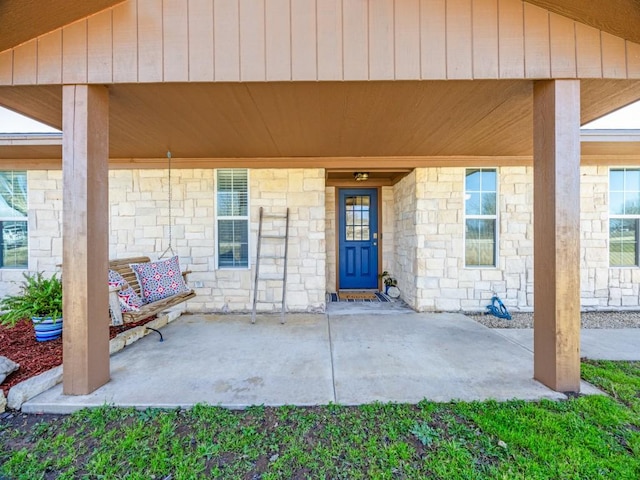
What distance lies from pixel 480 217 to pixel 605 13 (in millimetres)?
2803

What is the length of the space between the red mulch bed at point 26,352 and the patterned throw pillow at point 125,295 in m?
0.58

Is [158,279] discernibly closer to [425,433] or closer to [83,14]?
[83,14]

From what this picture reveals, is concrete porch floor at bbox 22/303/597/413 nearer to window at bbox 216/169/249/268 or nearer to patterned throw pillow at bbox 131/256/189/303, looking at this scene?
patterned throw pillow at bbox 131/256/189/303

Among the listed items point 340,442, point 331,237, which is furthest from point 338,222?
point 340,442

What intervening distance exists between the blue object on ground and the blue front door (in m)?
1.94

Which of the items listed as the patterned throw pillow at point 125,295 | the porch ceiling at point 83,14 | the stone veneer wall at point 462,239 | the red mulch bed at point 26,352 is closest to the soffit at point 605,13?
the porch ceiling at point 83,14

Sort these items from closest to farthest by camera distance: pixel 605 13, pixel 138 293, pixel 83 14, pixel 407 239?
pixel 605 13
pixel 83 14
pixel 138 293
pixel 407 239

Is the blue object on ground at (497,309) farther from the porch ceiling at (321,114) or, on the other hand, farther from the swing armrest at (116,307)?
the swing armrest at (116,307)

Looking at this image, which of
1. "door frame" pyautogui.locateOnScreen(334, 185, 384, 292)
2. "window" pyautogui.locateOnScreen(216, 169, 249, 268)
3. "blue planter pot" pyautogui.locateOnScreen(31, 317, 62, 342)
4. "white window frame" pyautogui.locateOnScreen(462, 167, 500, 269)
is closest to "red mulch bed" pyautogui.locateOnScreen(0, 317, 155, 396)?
"blue planter pot" pyautogui.locateOnScreen(31, 317, 62, 342)

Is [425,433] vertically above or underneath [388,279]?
underneath

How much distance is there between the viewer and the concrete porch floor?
2.03 m

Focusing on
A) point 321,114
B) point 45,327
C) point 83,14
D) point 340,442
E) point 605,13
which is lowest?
point 340,442

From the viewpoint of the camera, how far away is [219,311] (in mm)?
4328

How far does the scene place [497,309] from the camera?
422 cm
